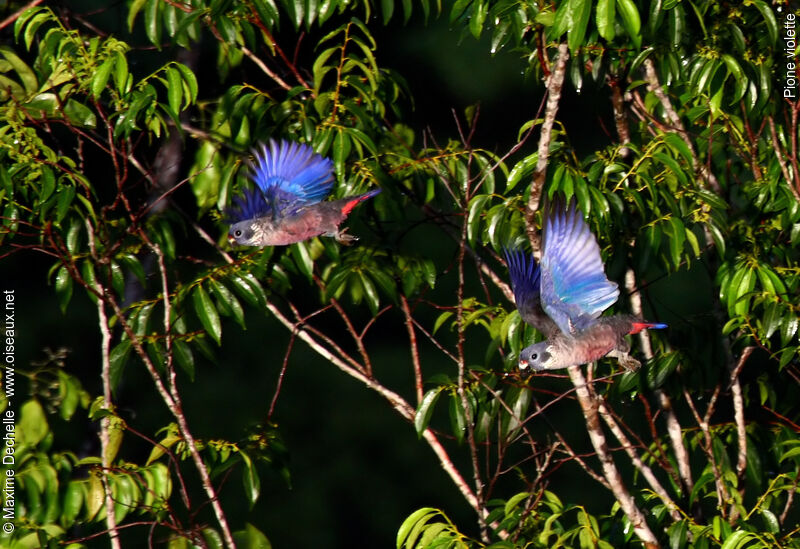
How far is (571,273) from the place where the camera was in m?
2.04

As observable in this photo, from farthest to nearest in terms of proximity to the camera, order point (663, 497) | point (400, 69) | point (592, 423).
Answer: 1. point (400, 69)
2. point (663, 497)
3. point (592, 423)

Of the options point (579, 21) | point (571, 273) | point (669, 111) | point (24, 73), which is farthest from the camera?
point (669, 111)

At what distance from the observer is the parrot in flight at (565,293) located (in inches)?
78.7

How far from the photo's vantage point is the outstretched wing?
2.05 meters

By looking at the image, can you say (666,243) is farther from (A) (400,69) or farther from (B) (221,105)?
(A) (400,69)

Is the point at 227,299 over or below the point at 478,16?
below

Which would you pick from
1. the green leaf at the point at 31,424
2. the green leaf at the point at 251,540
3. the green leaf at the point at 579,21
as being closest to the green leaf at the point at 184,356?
the green leaf at the point at 31,424

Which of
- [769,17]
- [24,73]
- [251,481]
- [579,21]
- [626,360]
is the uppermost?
[24,73]

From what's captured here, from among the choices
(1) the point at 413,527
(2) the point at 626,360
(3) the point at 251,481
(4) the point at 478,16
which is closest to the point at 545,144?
(4) the point at 478,16

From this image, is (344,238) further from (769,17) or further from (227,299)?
(769,17)

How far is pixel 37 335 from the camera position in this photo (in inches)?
139

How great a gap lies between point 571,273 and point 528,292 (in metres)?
0.09

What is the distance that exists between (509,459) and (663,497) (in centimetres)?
210

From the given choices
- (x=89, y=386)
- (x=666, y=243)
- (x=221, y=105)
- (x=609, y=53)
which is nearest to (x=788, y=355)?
(x=666, y=243)
